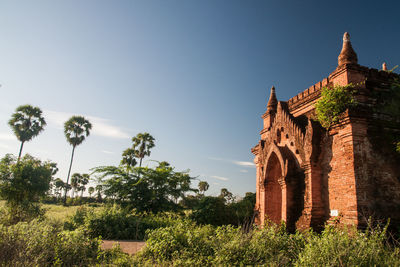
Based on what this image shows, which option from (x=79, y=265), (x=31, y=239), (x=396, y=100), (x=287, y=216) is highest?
(x=396, y=100)

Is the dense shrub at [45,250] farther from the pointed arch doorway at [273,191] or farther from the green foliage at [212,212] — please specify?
the green foliage at [212,212]

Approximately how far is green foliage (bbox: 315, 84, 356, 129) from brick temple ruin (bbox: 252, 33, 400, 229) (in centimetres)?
28

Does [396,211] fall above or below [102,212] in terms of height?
above

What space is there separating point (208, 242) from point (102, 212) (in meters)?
7.64

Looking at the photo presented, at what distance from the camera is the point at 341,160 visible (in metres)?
8.10

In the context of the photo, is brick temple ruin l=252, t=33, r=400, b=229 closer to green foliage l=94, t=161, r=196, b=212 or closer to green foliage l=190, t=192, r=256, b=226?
green foliage l=190, t=192, r=256, b=226

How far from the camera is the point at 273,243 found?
6.61 meters

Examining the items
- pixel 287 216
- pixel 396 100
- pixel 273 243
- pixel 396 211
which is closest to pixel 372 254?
pixel 273 243

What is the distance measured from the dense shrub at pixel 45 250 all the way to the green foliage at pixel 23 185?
7.48m

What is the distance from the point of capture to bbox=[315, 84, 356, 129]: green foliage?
27.5 ft

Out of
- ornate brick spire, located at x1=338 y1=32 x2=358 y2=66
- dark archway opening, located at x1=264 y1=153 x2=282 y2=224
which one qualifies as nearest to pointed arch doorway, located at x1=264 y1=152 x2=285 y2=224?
dark archway opening, located at x1=264 y1=153 x2=282 y2=224

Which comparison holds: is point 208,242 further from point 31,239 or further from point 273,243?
point 31,239

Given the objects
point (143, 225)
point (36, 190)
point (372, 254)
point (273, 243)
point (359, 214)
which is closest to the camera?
point (372, 254)

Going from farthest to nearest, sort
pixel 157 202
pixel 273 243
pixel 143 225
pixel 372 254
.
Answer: pixel 157 202, pixel 143 225, pixel 273 243, pixel 372 254
